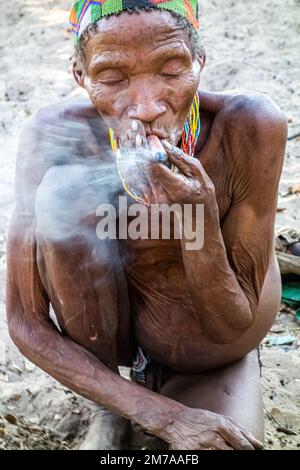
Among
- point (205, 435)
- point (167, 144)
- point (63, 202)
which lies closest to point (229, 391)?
point (205, 435)

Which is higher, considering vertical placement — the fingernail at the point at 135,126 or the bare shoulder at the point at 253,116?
the fingernail at the point at 135,126

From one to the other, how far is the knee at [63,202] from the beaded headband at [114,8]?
1.38ft

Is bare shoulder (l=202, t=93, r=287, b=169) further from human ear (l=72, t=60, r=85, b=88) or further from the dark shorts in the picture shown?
the dark shorts

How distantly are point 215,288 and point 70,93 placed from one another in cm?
322

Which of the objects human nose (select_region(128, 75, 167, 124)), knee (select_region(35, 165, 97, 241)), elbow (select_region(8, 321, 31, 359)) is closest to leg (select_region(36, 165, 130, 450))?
knee (select_region(35, 165, 97, 241))

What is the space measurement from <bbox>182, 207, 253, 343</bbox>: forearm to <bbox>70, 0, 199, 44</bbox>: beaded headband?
Result: 1.93 ft

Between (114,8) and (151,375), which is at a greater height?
(114,8)

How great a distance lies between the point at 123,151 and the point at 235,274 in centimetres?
59

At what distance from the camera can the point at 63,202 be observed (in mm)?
2229

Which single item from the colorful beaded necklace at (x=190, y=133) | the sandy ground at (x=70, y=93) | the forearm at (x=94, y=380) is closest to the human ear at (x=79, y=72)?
the colorful beaded necklace at (x=190, y=133)

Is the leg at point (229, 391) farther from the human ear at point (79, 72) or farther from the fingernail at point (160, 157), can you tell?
the human ear at point (79, 72)

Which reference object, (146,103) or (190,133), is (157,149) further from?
(190,133)

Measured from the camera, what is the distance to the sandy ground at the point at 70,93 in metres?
2.76

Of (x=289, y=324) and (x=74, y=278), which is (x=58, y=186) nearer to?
(x=74, y=278)
